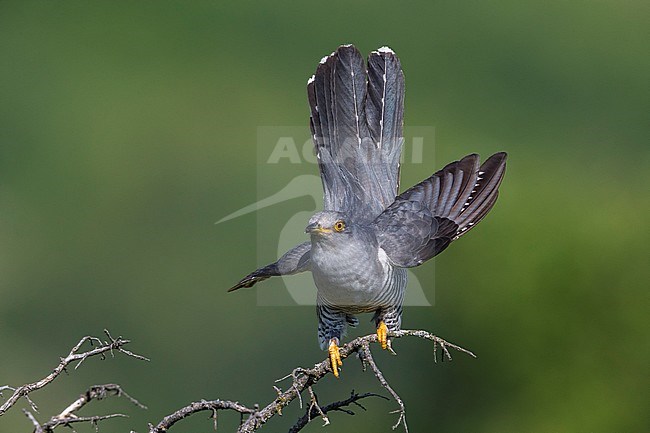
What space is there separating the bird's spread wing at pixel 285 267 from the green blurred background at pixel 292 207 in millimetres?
1604

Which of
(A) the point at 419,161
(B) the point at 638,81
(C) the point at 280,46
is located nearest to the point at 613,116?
(B) the point at 638,81

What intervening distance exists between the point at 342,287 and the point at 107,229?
5.33 m

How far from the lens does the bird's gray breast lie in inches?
96.6

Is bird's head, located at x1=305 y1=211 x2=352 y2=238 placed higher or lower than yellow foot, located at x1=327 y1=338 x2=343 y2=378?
higher

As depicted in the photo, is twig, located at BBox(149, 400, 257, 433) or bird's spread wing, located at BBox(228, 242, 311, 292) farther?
bird's spread wing, located at BBox(228, 242, 311, 292)

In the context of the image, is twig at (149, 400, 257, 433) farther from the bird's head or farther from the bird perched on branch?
the bird's head

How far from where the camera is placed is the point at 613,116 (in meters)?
8.73

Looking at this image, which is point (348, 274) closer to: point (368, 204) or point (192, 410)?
point (368, 204)

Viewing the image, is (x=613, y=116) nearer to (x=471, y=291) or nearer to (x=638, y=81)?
(x=638, y=81)

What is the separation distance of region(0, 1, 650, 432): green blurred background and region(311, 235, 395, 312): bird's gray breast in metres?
1.75

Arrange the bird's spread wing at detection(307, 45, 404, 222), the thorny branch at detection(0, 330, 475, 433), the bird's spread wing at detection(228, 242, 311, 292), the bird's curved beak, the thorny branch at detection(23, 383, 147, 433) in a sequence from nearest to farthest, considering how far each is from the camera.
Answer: the thorny branch at detection(23, 383, 147, 433) → the thorny branch at detection(0, 330, 475, 433) → the bird's curved beak → the bird's spread wing at detection(228, 242, 311, 292) → the bird's spread wing at detection(307, 45, 404, 222)

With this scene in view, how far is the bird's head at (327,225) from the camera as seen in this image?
Answer: 8.02ft

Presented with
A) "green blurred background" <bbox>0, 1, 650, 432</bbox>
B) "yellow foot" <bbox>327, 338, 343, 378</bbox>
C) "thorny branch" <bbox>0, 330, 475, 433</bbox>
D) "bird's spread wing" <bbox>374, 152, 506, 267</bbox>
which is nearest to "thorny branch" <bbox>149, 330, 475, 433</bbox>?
"thorny branch" <bbox>0, 330, 475, 433</bbox>

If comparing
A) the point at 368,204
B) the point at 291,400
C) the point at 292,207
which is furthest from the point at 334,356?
the point at 292,207
